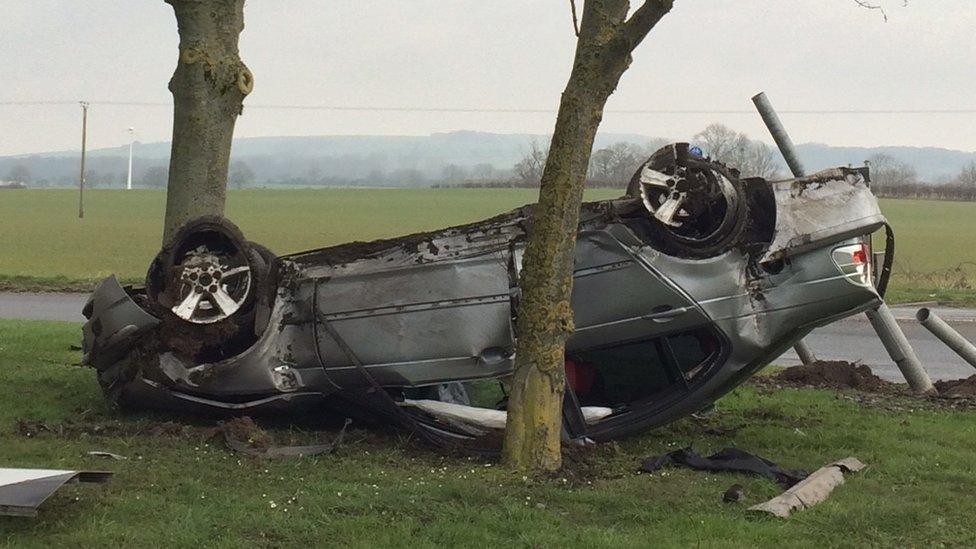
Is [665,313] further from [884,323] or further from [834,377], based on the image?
[834,377]

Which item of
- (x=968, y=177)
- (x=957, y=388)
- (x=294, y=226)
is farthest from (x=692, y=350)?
(x=968, y=177)

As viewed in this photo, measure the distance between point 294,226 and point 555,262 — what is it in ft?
182

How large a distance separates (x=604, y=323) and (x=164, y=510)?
8.46ft

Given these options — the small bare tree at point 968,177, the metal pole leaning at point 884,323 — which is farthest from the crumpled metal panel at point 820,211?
the small bare tree at point 968,177

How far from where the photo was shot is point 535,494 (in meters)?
5.37

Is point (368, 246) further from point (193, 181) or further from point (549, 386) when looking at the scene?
point (193, 181)

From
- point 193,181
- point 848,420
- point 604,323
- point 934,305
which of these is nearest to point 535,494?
point 604,323

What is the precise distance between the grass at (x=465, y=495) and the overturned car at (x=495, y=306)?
1.17 feet

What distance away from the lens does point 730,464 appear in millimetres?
6082

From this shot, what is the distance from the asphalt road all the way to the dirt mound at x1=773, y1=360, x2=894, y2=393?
1.32m

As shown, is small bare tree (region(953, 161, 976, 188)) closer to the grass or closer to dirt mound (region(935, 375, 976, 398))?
dirt mound (region(935, 375, 976, 398))

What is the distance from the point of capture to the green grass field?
28016mm

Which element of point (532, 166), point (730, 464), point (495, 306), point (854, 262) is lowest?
point (730, 464)

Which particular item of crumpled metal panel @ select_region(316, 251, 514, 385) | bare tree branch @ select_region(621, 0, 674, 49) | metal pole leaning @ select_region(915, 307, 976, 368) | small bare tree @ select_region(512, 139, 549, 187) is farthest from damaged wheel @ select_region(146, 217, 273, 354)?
small bare tree @ select_region(512, 139, 549, 187)
